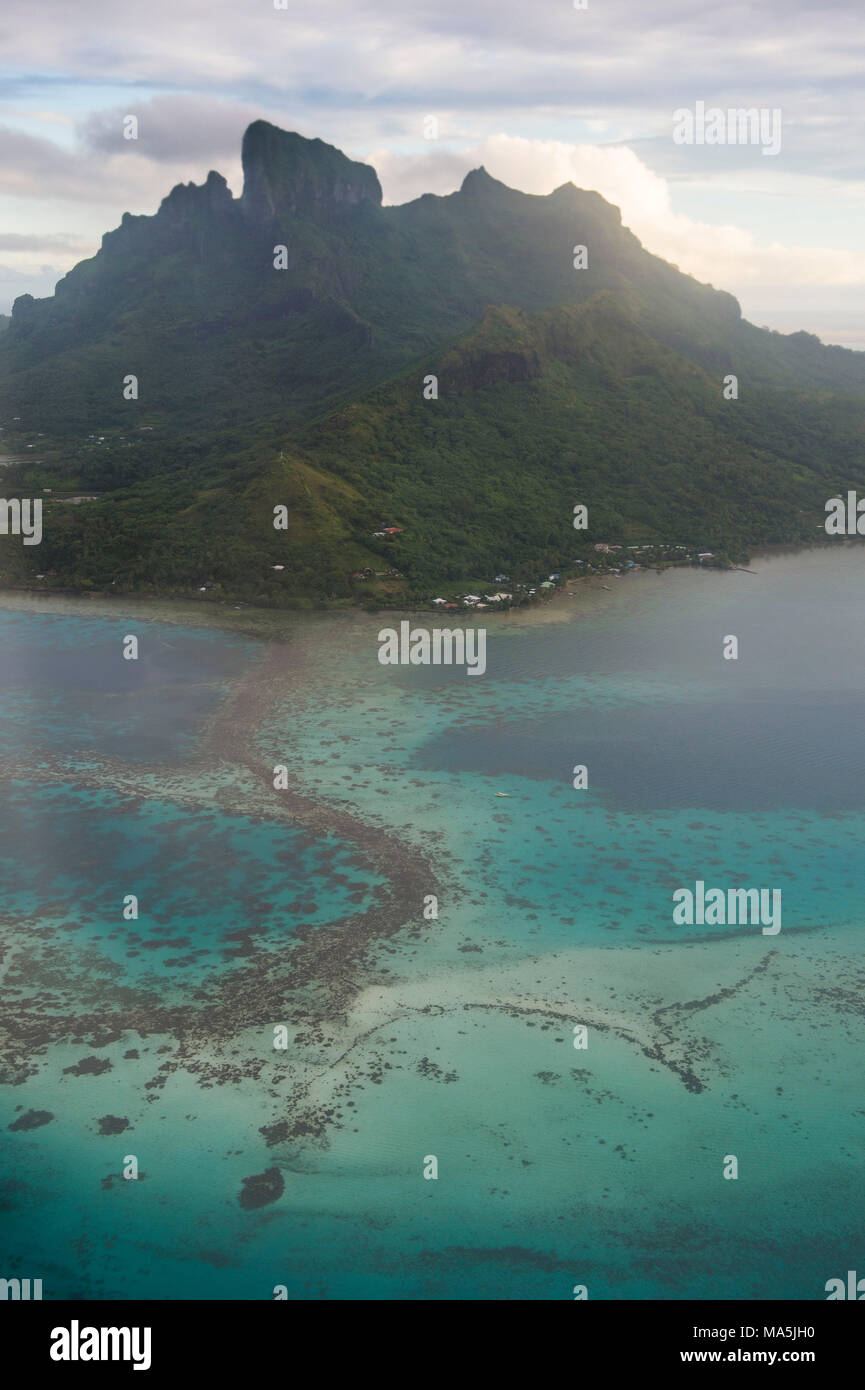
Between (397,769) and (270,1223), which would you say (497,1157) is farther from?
(397,769)

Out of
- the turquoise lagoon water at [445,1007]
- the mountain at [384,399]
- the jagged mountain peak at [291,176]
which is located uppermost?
the jagged mountain peak at [291,176]

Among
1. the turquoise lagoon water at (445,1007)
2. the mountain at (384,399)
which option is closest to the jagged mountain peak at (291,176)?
the mountain at (384,399)

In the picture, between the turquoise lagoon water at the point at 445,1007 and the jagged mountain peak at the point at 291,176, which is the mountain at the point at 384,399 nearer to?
the jagged mountain peak at the point at 291,176

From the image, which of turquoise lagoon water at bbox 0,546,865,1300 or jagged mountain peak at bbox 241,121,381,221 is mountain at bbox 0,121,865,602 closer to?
jagged mountain peak at bbox 241,121,381,221

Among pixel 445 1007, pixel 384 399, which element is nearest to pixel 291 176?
pixel 384 399

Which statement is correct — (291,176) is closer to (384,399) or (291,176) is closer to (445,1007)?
(384,399)

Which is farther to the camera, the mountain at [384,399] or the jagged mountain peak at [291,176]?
the jagged mountain peak at [291,176]

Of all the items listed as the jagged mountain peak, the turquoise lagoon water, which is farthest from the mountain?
the turquoise lagoon water
